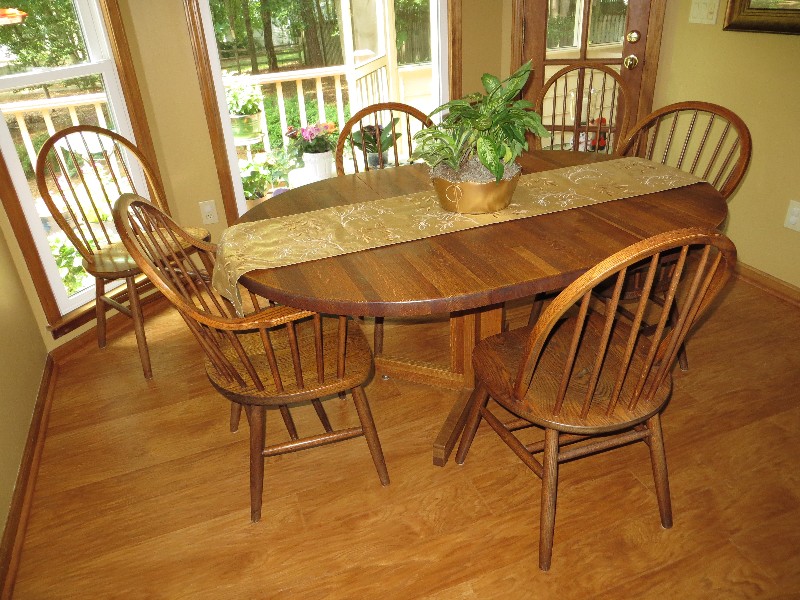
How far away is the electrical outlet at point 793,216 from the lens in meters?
2.55

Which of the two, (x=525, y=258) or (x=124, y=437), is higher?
(x=525, y=258)

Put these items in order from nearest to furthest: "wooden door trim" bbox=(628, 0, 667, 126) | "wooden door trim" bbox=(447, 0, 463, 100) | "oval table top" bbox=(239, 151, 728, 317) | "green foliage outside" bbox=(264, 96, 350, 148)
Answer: "oval table top" bbox=(239, 151, 728, 317)
"wooden door trim" bbox=(628, 0, 667, 126)
"wooden door trim" bbox=(447, 0, 463, 100)
"green foliage outside" bbox=(264, 96, 350, 148)

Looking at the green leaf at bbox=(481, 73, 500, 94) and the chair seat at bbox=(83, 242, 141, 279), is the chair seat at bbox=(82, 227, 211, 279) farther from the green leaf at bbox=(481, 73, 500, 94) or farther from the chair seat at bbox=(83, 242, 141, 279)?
the green leaf at bbox=(481, 73, 500, 94)

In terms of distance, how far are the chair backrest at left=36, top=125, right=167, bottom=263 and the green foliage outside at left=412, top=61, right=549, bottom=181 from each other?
141 centimetres

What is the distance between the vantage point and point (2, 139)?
222 centimetres

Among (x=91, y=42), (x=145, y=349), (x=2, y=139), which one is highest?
(x=91, y=42)

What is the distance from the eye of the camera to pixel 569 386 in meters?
1.49

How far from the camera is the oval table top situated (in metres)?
1.32

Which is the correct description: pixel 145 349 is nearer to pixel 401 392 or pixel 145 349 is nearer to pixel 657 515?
pixel 401 392

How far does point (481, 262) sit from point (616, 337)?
0.50 m

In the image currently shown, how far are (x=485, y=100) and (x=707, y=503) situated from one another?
4.21ft

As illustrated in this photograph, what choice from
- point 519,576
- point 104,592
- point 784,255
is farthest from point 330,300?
point 784,255

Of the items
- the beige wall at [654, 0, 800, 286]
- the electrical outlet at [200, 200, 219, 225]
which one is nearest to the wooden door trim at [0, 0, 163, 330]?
the electrical outlet at [200, 200, 219, 225]

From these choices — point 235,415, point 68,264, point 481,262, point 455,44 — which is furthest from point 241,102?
point 481,262
